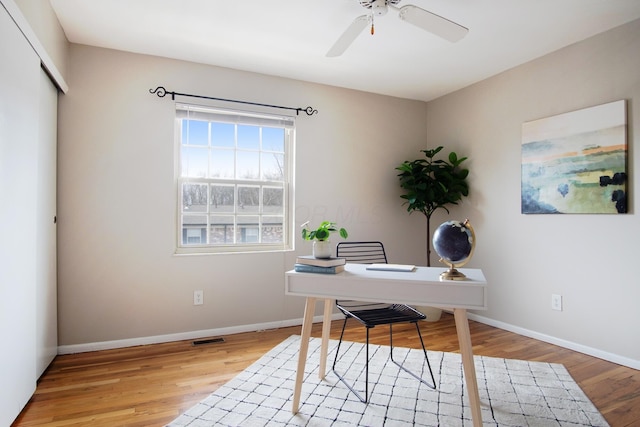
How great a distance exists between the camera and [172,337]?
3.29 metres

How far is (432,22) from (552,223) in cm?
208

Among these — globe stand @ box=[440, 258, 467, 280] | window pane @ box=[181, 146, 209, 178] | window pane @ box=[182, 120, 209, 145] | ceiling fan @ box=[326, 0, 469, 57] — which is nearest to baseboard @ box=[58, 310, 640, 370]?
window pane @ box=[181, 146, 209, 178]

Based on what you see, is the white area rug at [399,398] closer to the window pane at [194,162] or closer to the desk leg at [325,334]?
the desk leg at [325,334]

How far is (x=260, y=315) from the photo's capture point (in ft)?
12.0

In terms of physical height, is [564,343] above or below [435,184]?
below

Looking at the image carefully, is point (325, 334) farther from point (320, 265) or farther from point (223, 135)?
point (223, 135)

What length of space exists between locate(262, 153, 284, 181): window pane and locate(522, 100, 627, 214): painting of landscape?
2.29 m

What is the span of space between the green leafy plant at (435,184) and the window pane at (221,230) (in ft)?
6.05

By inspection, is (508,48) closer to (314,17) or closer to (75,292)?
(314,17)

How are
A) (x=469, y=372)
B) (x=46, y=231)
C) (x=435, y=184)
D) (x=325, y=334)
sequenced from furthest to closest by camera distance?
1. (x=435, y=184)
2. (x=46, y=231)
3. (x=325, y=334)
4. (x=469, y=372)

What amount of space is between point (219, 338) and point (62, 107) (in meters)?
2.28

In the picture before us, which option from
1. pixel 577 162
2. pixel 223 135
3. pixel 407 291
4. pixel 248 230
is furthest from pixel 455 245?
pixel 223 135

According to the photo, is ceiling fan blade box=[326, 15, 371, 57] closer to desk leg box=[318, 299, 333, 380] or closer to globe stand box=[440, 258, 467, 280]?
globe stand box=[440, 258, 467, 280]

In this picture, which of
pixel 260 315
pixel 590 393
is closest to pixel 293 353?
pixel 260 315
